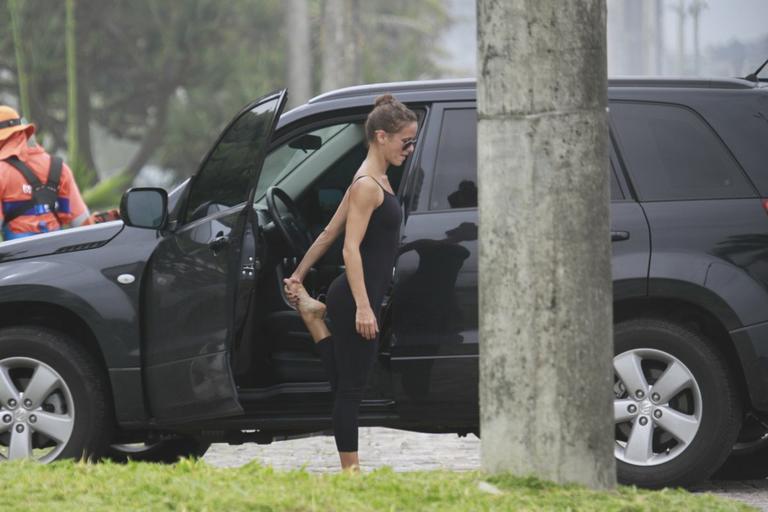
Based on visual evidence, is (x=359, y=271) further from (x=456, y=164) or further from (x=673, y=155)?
(x=673, y=155)

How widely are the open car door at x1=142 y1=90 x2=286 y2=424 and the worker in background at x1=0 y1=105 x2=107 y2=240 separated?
83.3 inches

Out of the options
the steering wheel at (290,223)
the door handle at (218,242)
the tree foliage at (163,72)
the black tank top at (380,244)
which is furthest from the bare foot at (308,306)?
the tree foliage at (163,72)

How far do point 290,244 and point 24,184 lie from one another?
8.10 ft

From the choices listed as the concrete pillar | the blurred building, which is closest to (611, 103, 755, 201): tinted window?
the concrete pillar

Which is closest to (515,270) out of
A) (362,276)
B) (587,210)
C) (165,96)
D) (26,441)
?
(587,210)

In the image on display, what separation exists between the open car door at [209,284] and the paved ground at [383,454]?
49.6 inches

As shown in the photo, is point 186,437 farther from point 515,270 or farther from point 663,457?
point 515,270

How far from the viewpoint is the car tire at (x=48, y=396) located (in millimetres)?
6969

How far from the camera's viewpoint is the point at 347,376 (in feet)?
21.4

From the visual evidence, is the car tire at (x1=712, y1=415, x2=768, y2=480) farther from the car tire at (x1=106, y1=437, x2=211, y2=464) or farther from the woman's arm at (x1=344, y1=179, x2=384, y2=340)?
the car tire at (x1=106, y1=437, x2=211, y2=464)

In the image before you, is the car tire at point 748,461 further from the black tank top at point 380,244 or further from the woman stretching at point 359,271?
the black tank top at point 380,244

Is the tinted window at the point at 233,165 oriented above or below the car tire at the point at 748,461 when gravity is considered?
above

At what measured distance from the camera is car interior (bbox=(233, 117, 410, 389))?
7.20 meters

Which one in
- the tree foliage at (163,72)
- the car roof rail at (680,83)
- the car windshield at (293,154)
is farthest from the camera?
the tree foliage at (163,72)
